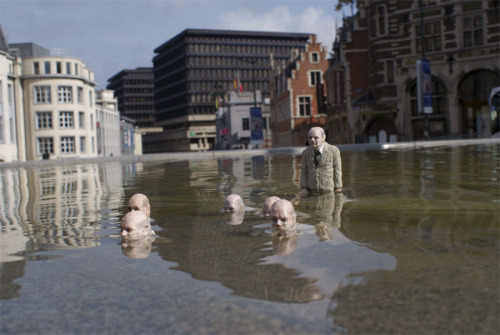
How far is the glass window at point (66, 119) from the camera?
229 ft

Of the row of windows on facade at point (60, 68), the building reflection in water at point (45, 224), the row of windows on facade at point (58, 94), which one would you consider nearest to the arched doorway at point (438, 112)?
the building reflection in water at point (45, 224)

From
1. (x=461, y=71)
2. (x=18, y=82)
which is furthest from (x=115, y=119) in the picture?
(x=461, y=71)

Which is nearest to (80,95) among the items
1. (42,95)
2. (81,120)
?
(81,120)

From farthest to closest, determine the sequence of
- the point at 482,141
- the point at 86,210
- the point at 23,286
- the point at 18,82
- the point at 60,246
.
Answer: the point at 18,82 < the point at 482,141 < the point at 86,210 < the point at 60,246 < the point at 23,286

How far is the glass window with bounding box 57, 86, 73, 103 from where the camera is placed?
70.8 metres

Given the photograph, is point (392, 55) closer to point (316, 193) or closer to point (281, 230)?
point (316, 193)

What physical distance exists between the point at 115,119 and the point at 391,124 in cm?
5896

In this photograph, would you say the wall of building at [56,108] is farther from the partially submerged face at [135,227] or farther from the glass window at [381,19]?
the partially submerged face at [135,227]

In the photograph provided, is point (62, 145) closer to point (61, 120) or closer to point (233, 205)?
point (61, 120)

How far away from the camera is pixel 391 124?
47.8 metres

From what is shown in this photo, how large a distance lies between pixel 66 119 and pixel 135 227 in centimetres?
6862

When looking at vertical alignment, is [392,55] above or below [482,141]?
above

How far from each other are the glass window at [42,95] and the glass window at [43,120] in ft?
4.68

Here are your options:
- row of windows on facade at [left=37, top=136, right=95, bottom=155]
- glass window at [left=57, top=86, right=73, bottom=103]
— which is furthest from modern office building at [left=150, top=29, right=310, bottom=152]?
row of windows on facade at [left=37, top=136, right=95, bottom=155]
